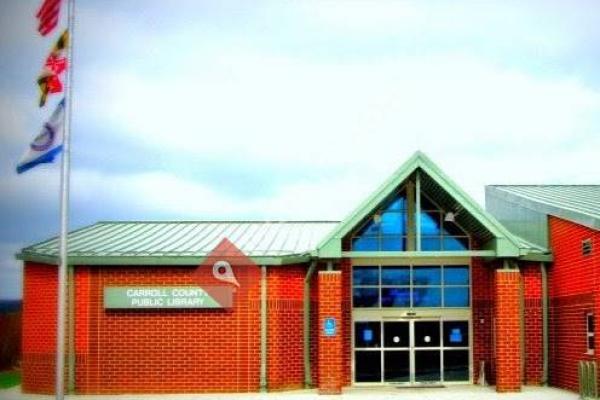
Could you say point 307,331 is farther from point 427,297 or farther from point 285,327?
point 427,297

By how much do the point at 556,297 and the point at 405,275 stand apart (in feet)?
14.6

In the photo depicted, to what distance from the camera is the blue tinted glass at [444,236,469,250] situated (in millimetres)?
26328

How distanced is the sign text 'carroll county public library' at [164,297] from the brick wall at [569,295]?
9546 mm

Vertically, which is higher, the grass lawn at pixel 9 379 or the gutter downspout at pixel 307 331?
the gutter downspout at pixel 307 331

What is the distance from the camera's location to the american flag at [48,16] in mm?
19719

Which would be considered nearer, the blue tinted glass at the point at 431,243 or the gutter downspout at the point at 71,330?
the gutter downspout at the point at 71,330

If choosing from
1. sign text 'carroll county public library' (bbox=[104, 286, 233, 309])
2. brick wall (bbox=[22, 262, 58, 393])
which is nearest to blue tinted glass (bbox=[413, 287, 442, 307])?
sign text 'carroll county public library' (bbox=[104, 286, 233, 309])

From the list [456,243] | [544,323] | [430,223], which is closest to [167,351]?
[430,223]

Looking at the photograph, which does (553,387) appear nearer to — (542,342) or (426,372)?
(542,342)

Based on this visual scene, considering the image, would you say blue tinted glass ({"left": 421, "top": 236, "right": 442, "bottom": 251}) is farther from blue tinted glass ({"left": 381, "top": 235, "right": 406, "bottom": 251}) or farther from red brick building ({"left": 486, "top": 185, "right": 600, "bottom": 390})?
red brick building ({"left": 486, "top": 185, "right": 600, "bottom": 390})

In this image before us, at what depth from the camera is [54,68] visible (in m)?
19.9

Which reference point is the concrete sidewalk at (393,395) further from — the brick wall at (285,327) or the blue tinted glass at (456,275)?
the blue tinted glass at (456,275)

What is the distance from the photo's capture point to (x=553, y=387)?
83.9 ft

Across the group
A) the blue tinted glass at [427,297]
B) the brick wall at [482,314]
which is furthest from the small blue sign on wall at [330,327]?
the brick wall at [482,314]
